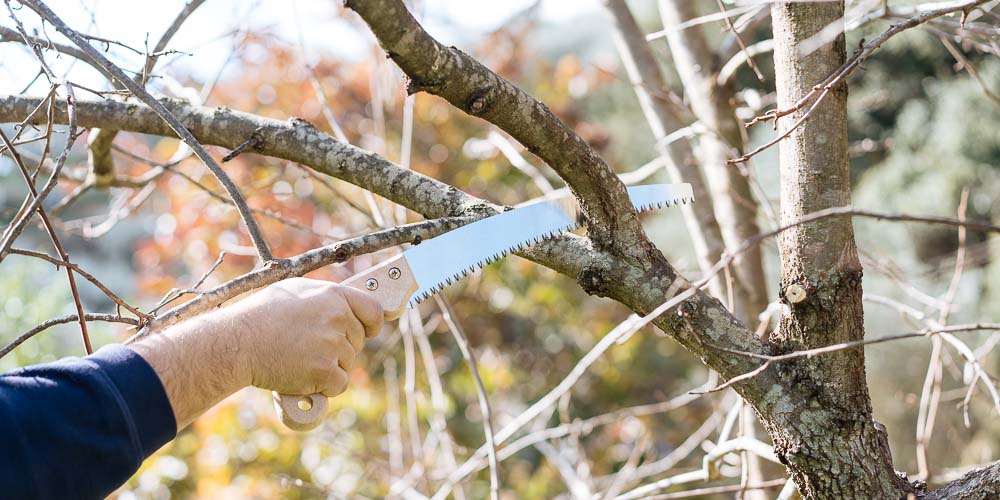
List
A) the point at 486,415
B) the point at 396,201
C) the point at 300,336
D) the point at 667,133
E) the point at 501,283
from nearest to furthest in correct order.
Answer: the point at 300,336 → the point at 396,201 → the point at 486,415 → the point at 667,133 → the point at 501,283

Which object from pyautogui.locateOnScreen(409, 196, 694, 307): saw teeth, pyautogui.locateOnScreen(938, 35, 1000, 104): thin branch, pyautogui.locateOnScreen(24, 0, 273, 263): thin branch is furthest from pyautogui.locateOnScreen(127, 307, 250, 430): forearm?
pyautogui.locateOnScreen(938, 35, 1000, 104): thin branch

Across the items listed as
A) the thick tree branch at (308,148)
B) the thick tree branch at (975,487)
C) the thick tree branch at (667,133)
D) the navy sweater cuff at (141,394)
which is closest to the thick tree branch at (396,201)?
the thick tree branch at (308,148)

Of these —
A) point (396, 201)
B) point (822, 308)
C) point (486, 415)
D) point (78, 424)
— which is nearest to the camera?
point (78, 424)

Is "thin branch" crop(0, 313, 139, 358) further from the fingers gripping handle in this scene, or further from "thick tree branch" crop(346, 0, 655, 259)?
"thick tree branch" crop(346, 0, 655, 259)

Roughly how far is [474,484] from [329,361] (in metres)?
4.03

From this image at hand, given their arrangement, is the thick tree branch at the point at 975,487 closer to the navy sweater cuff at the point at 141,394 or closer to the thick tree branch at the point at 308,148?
the thick tree branch at the point at 308,148

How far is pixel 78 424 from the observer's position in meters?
0.96

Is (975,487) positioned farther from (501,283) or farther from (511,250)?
(501,283)

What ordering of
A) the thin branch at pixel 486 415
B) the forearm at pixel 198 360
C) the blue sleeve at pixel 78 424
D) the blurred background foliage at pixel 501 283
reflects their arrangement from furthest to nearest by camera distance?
the blurred background foliage at pixel 501 283 < the thin branch at pixel 486 415 < the forearm at pixel 198 360 < the blue sleeve at pixel 78 424

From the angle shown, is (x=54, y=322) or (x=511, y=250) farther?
(x=511, y=250)

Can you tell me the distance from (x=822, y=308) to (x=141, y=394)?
1.00 metres

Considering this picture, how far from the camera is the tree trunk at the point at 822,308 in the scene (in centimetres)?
130

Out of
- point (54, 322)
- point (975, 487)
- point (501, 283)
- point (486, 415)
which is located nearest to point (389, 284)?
point (54, 322)

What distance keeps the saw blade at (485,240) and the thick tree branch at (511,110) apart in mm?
79
